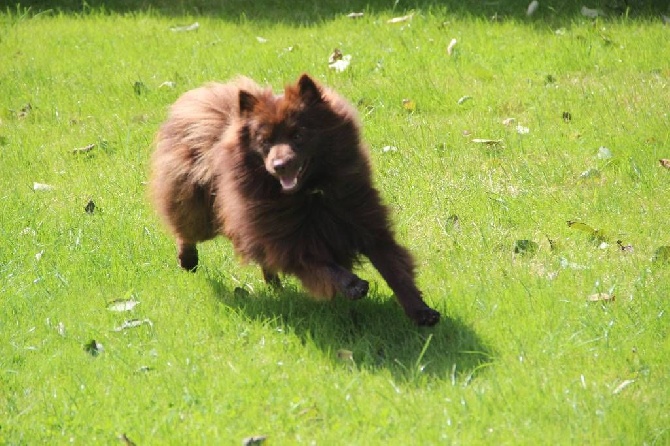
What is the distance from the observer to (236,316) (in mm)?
6133

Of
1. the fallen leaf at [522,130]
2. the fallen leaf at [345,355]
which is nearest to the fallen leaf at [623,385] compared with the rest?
the fallen leaf at [345,355]

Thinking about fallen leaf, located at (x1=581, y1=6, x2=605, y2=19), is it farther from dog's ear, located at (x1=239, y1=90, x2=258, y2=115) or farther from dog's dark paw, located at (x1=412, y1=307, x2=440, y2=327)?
dog's dark paw, located at (x1=412, y1=307, x2=440, y2=327)

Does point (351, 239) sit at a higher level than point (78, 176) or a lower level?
higher

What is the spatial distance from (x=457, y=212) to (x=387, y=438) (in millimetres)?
2833

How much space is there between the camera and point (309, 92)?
5922 millimetres

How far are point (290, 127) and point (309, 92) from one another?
0.25 m

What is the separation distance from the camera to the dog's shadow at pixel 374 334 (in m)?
5.37

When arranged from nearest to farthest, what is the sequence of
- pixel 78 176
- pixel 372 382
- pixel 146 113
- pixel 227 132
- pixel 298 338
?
pixel 372 382, pixel 298 338, pixel 227 132, pixel 78 176, pixel 146 113

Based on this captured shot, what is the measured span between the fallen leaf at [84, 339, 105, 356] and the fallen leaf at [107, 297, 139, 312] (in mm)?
429

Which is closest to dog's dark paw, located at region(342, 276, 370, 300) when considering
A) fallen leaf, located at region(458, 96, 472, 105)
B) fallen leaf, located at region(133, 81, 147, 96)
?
fallen leaf, located at region(458, 96, 472, 105)

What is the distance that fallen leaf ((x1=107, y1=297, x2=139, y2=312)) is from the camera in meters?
6.41

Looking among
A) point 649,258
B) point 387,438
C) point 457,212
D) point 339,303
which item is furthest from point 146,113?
point 387,438

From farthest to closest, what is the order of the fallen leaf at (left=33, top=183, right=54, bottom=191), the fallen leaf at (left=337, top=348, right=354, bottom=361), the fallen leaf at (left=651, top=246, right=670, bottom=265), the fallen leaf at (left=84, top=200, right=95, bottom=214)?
the fallen leaf at (left=33, top=183, right=54, bottom=191) < the fallen leaf at (left=84, top=200, right=95, bottom=214) < the fallen leaf at (left=651, top=246, right=670, bottom=265) < the fallen leaf at (left=337, top=348, right=354, bottom=361)

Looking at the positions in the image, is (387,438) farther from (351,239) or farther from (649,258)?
(649,258)
